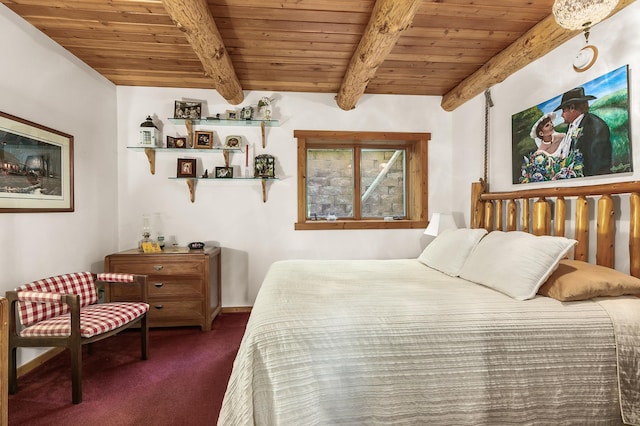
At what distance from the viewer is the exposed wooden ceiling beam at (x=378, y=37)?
5.71ft

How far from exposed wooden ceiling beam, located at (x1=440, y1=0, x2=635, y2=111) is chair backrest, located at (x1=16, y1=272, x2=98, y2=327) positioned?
3.50 meters

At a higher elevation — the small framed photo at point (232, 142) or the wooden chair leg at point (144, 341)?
the small framed photo at point (232, 142)

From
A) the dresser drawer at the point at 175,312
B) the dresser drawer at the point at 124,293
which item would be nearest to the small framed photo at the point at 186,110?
the dresser drawer at the point at 124,293

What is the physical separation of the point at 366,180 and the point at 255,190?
128 centimetres

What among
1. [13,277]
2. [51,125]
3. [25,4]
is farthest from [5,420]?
[25,4]

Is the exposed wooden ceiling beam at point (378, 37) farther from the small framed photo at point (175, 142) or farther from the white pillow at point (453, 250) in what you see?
the small framed photo at point (175, 142)

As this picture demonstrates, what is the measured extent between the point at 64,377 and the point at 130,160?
6.65 feet

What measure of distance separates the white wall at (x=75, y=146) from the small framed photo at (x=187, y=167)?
65cm

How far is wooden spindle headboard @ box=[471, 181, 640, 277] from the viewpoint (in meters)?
1.60

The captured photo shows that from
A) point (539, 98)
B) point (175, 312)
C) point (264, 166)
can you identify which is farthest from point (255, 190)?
point (539, 98)

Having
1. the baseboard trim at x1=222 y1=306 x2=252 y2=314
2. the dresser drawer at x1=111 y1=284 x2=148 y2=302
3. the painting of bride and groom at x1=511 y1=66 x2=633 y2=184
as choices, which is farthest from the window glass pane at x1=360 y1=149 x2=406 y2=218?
the dresser drawer at x1=111 y1=284 x2=148 y2=302

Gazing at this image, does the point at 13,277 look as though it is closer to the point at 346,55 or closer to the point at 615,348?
the point at 346,55

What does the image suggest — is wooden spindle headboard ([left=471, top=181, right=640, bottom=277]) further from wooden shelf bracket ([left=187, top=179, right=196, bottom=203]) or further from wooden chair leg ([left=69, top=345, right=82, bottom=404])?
A: wooden chair leg ([left=69, top=345, right=82, bottom=404])

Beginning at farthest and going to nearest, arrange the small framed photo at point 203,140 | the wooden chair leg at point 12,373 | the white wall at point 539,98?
1. the small framed photo at point 203,140
2. the wooden chair leg at point 12,373
3. the white wall at point 539,98
